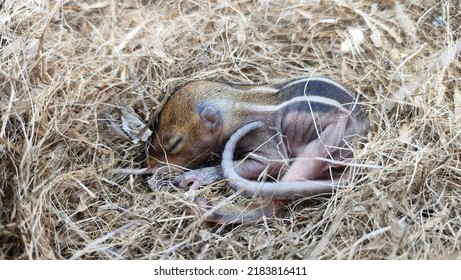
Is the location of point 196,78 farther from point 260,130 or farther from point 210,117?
point 260,130

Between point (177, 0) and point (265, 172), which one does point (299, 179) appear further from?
point (177, 0)

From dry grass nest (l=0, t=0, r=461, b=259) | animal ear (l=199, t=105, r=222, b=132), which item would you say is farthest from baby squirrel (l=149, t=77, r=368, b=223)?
dry grass nest (l=0, t=0, r=461, b=259)

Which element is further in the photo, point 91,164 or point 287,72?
point 287,72

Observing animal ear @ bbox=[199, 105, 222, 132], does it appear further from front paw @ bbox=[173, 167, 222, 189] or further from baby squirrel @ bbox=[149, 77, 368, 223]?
front paw @ bbox=[173, 167, 222, 189]

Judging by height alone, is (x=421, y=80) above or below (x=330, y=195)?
above
